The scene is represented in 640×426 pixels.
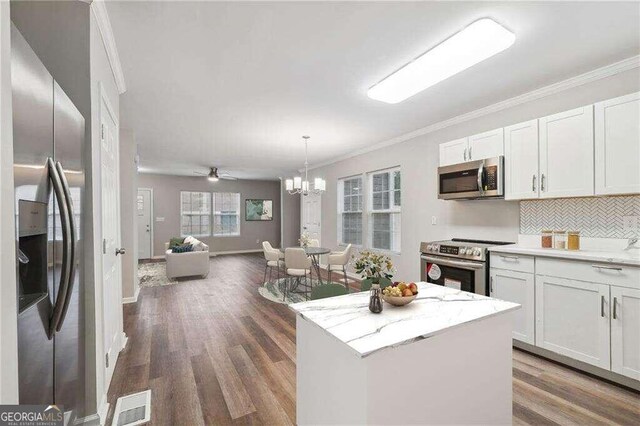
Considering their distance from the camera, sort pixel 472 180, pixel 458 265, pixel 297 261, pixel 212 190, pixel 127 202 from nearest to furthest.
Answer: pixel 458 265
pixel 472 180
pixel 127 202
pixel 297 261
pixel 212 190


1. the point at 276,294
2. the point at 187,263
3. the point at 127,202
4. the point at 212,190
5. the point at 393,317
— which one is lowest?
the point at 276,294

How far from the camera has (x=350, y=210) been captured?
20.3 feet

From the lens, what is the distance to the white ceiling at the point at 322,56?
1.83 meters

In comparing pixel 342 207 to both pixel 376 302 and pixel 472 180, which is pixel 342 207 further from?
pixel 376 302

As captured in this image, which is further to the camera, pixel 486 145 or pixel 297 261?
pixel 297 261

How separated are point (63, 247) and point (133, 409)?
145 cm

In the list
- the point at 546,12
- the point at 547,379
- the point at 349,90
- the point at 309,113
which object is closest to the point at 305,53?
the point at 349,90

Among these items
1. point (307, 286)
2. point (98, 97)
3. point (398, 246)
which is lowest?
point (307, 286)

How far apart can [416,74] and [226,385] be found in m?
3.01

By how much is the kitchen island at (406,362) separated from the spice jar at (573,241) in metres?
1.58

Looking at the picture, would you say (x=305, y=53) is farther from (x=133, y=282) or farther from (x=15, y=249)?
(x=133, y=282)

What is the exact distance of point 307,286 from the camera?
5262 millimetres

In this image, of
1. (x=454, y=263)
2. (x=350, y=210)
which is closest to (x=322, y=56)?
(x=454, y=263)

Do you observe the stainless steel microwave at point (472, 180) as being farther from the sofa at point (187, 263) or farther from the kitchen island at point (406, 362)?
the sofa at point (187, 263)
